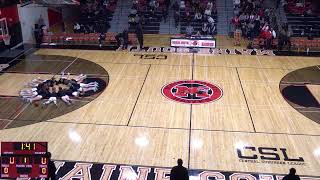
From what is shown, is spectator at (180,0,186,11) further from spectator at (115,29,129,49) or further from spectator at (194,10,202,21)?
spectator at (115,29,129,49)

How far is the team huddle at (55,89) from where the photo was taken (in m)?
14.9

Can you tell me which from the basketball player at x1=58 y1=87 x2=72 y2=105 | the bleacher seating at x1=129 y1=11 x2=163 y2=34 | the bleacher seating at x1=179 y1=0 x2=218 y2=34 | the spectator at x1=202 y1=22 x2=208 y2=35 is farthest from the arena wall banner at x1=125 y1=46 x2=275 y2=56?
the basketball player at x1=58 y1=87 x2=72 y2=105

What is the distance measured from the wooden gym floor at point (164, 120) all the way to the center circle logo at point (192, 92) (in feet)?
1.10

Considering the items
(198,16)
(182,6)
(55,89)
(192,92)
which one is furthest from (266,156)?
(182,6)

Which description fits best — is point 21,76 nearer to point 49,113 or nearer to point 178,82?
point 49,113

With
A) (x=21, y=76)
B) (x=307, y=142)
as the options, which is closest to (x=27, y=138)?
(x=21, y=76)

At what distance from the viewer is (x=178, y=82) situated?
16734 mm

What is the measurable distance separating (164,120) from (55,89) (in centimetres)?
494

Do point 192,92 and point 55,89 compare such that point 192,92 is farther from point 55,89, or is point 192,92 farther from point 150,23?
point 150,23

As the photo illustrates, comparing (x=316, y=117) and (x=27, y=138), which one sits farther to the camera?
(x=316, y=117)

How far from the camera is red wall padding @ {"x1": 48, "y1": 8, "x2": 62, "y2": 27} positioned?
92.3ft

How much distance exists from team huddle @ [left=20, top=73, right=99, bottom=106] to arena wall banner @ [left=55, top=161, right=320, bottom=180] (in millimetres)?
4792

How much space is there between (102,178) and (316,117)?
26.2ft

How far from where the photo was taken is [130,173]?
10.2 m
